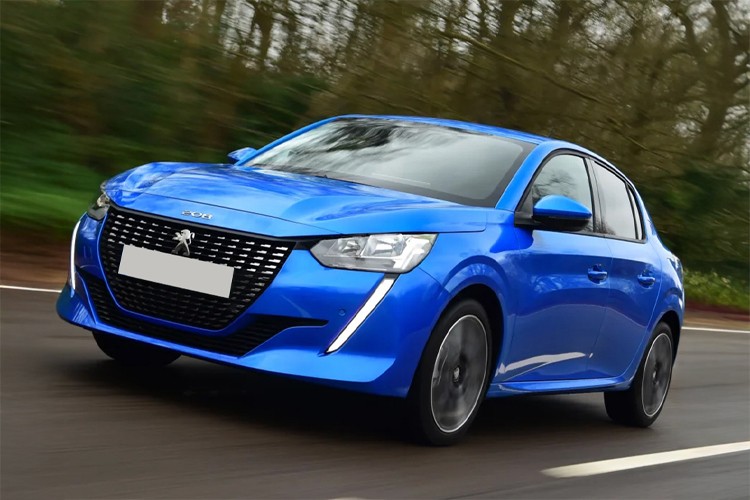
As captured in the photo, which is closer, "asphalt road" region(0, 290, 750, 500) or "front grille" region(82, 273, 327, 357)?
"asphalt road" region(0, 290, 750, 500)

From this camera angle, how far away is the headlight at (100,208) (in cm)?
537

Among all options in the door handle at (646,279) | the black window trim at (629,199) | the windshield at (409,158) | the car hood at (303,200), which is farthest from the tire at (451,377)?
the door handle at (646,279)

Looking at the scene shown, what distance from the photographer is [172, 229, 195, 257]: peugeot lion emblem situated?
4930 mm

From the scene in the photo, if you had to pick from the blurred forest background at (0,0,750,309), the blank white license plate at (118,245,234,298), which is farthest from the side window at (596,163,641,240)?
the blurred forest background at (0,0,750,309)

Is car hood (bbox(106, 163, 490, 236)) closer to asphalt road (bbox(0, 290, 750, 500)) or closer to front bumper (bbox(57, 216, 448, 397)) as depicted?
front bumper (bbox(57, 216, 448, 397))

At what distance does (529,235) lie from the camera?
5.78 meters

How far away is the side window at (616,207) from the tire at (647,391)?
702 mm

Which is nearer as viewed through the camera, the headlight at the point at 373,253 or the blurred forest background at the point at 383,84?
the headlight at the point at 373,253

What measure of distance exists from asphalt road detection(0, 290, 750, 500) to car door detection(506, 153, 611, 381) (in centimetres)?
45

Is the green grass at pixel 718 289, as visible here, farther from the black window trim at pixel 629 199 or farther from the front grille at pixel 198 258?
the front grille at pixel 198 258

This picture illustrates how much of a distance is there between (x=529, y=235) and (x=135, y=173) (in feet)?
6.17

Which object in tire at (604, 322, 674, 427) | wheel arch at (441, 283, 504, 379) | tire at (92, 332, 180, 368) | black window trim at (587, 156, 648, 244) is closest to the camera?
wheel arch at (441, 283, 504, 379)

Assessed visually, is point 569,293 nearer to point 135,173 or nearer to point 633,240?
point 633,240

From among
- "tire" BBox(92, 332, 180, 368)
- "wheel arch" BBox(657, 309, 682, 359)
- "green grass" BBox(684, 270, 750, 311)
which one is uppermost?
"wheel arch" BBox(657, 309, 682, 359)
